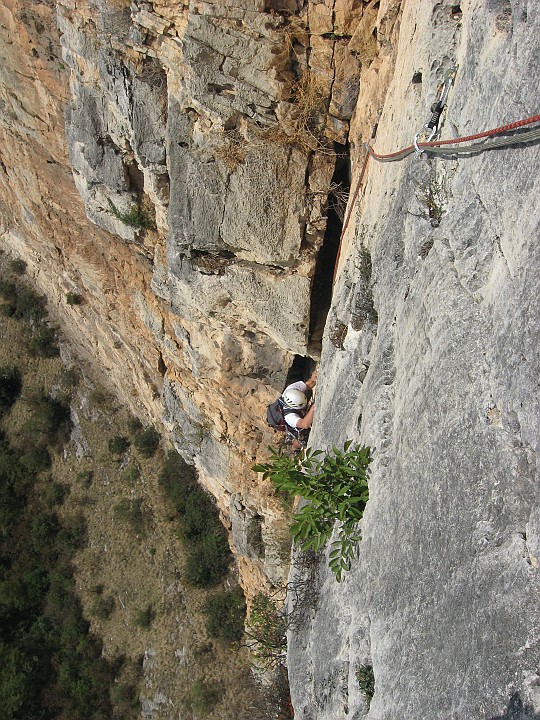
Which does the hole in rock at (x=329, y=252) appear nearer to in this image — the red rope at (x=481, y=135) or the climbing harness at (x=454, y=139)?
the climbing harness at (x=454, y=139)

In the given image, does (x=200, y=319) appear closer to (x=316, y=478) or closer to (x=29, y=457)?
(x=316, y=478)

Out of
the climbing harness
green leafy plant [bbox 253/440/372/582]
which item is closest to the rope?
the climbing harness

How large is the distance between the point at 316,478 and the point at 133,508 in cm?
1020

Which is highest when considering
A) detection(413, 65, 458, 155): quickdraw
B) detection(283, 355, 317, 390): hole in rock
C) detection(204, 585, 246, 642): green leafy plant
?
detection(283, 355, 317, 390): hole in rock

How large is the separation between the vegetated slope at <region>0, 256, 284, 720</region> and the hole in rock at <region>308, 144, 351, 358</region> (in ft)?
22.7

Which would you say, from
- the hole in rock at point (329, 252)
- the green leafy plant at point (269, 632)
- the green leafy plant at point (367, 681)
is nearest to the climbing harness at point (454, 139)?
the hole in rock at point (329, 252)

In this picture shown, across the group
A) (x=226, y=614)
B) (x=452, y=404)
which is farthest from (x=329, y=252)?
(x=226, y=614)

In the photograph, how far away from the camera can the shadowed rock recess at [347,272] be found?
7.45 feet

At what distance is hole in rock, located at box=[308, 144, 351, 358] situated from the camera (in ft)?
19.1

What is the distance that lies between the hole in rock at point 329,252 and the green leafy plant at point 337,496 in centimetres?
277

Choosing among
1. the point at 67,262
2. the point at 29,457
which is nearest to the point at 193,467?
the point at 29,457

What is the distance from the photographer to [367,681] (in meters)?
3.42

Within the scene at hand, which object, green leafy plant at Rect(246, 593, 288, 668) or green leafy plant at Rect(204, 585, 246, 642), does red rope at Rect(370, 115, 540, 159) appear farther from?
green leafy plant at Rect(204, 585, 246, 642)

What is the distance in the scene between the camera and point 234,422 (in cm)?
883
